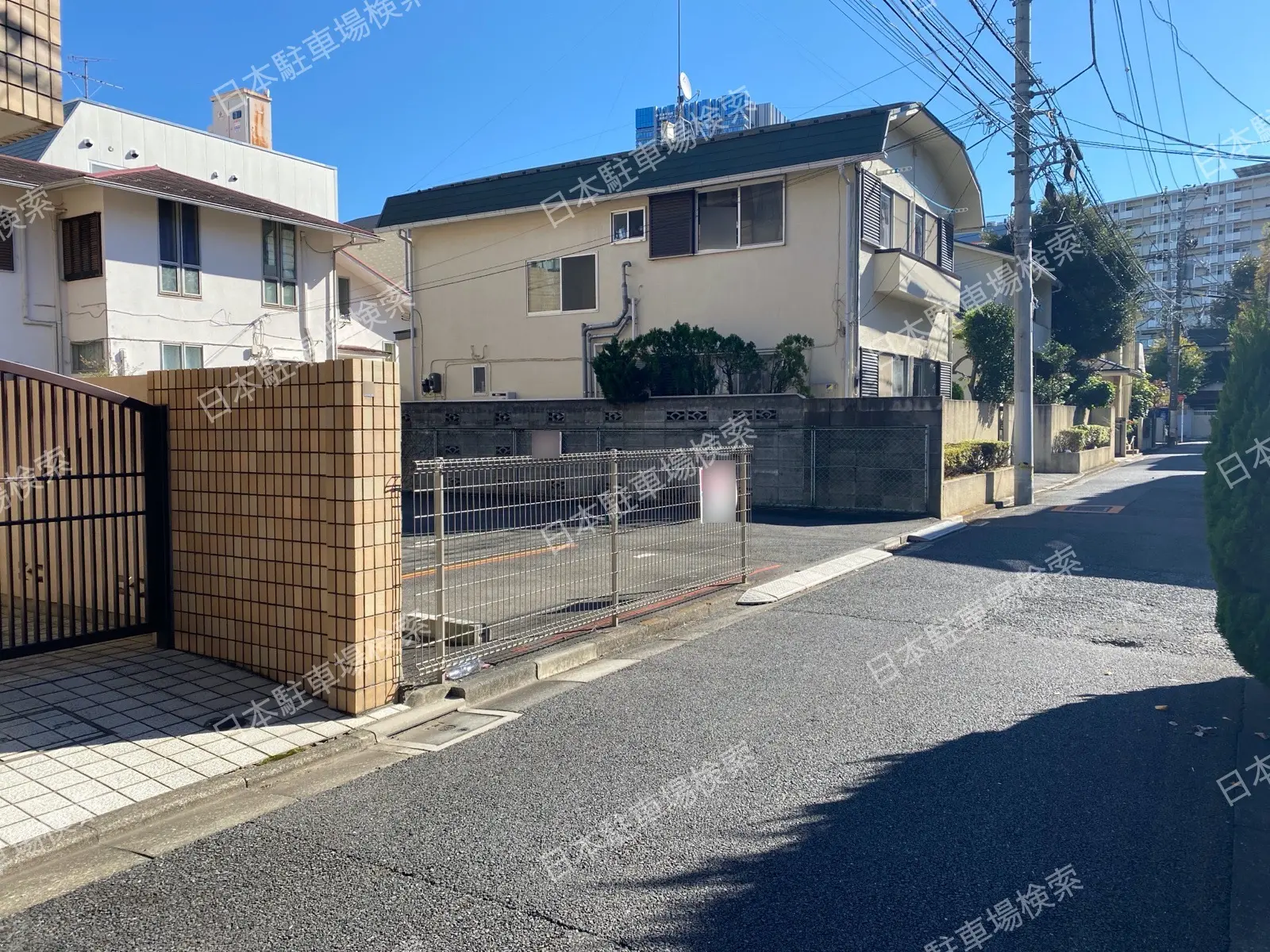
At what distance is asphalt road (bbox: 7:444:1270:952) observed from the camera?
3146 mm

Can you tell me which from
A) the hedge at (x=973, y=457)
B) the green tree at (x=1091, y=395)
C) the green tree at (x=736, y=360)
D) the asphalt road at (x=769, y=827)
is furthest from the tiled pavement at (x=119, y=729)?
the green tree at (x=1091, y=395)

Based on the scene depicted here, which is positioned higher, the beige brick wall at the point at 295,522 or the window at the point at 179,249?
the window at the point at 179,249

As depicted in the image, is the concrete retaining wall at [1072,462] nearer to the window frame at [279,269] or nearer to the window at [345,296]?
the window at [345,296]

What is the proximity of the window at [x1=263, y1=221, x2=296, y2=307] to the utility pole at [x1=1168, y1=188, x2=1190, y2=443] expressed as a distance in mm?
39315

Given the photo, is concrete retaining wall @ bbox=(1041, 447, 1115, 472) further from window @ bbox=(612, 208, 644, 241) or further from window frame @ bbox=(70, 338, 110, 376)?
window frame @ bbox=(70, 338, 110, 376)

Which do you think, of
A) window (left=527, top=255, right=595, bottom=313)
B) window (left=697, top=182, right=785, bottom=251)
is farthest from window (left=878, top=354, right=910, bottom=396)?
window (left=527, top=255, right=595, bottom=313)

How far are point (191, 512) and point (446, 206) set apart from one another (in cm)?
1782

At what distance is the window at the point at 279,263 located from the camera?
22661mm

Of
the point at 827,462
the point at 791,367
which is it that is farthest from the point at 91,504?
the point at 791,367

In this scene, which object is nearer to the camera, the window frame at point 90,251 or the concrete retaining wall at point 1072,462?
the window frame at point 90,251

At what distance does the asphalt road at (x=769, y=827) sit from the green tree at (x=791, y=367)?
1116 cm

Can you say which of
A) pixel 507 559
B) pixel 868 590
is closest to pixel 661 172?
pixel 868 590

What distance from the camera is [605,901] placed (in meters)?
3.31

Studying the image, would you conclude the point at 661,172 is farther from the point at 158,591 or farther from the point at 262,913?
the point at 262,913
